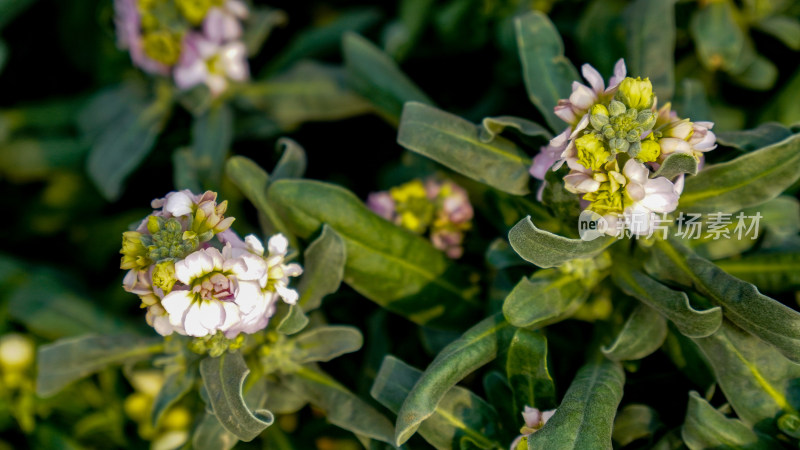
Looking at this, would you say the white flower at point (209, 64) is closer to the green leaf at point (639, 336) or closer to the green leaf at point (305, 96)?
the green leaf at point (305, 96)

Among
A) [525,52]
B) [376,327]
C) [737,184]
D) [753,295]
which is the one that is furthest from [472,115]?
[753,295]

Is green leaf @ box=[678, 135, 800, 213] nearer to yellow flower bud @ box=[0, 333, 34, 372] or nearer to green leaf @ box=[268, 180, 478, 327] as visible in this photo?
green leaf @ box=[268, 180, 478, 327]

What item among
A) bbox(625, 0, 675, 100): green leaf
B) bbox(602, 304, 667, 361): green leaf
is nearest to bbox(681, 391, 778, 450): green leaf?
bbox(602, 304, 667, 361): green leaf

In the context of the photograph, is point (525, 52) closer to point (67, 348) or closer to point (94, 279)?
point (67, 348)

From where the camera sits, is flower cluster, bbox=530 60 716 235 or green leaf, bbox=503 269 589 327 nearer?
flower cluster, bbox=530 60 716 235

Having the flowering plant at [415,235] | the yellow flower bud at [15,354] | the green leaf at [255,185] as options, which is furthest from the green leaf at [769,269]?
the yellow flower bud at [15,354]
